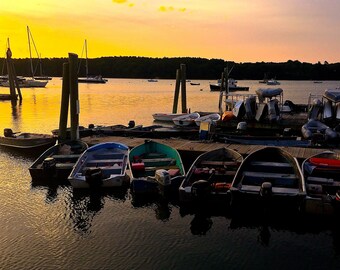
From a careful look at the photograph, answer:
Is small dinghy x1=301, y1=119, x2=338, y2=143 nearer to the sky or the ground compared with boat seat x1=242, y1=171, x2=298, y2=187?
nearer to the sky

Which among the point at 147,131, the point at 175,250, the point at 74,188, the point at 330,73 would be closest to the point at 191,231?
the point at 175,250

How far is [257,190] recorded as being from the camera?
13773 mm

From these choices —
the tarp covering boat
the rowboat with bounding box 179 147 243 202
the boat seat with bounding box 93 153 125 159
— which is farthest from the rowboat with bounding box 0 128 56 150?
the tarp covering boat

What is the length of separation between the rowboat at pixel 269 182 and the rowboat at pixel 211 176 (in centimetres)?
56

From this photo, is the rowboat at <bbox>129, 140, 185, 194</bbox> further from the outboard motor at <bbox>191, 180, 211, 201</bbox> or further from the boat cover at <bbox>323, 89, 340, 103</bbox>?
the boat cover at <bbox>323, 89, 340, 103</bbox>

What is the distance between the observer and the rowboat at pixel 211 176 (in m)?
14.0

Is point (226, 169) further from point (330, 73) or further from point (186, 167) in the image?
point (330, 73)

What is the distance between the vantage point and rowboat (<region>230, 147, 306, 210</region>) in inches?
516

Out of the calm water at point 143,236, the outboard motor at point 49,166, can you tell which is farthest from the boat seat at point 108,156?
the calm water at point 143,236

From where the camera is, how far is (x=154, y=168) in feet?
56.4

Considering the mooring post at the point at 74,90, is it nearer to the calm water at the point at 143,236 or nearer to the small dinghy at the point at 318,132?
the calm water at the point at 143,236

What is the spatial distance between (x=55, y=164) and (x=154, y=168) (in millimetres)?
4855

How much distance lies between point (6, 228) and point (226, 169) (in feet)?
28.7

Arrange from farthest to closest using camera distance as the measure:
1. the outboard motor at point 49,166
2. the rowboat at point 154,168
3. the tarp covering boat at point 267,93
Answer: the tarp covering boat at point 267,93 → the outboard motor at point 49,166 → the rowboat at point 154,168
